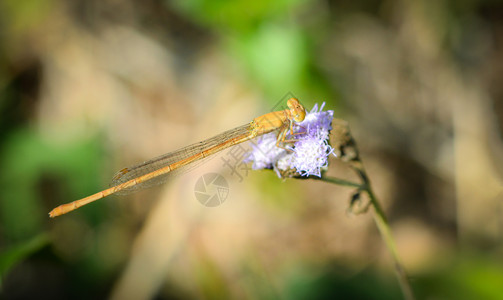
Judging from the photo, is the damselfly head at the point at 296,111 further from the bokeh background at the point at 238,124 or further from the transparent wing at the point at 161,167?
the bokeh background at the point at 238,124

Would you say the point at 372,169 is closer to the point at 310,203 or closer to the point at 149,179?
the point at 310,203

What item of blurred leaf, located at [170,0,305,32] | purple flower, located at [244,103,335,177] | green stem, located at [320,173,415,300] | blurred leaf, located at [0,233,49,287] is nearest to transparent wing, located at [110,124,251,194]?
purple flower, located at [244,103,335,177]

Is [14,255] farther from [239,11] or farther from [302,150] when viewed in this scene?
[239,11]

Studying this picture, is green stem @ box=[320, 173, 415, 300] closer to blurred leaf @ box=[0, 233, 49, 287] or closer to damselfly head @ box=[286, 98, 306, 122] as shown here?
damselfly head @ box=[286, 98, 306, 122]

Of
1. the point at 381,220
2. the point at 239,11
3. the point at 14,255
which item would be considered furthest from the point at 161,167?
the point at 239,11

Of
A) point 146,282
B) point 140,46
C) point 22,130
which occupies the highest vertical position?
point 140,46

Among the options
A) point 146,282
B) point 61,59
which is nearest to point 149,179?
point 146,282
